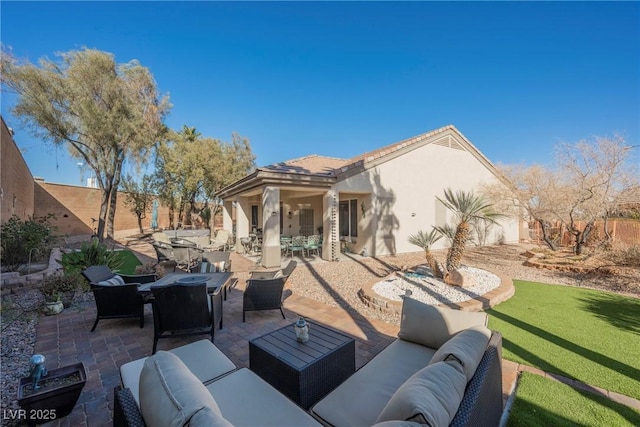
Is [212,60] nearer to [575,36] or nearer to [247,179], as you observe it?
[247,179]

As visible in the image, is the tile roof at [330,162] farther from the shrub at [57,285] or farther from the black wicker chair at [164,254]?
the shrub at [57,285]

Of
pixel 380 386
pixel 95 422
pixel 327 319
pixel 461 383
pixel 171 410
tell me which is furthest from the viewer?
pixel 327 319

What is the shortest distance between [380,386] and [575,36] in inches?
457

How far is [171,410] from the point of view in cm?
133

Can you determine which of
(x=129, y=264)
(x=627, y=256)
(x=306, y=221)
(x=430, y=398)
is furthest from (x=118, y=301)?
(x=627, y=256)

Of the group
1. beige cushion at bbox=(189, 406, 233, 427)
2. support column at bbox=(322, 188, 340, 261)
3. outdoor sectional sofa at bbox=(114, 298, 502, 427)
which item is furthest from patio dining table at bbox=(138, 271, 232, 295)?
support column at bbox=(322, 188, 340, 261)

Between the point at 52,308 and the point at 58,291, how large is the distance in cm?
47

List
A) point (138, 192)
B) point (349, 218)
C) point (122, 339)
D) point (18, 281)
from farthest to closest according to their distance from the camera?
point (138, 192)
point (349, 218)
point (18, 281)
point (122, 339)

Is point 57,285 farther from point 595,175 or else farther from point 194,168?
point 595,175

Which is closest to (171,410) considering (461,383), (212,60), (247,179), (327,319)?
(461,383)

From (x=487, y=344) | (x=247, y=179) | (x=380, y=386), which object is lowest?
(x=380, y=386)

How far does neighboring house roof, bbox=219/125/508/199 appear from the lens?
9945mm

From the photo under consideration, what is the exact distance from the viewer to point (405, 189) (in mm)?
13336

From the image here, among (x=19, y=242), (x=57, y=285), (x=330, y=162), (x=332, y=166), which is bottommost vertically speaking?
(x=57, y=285)
